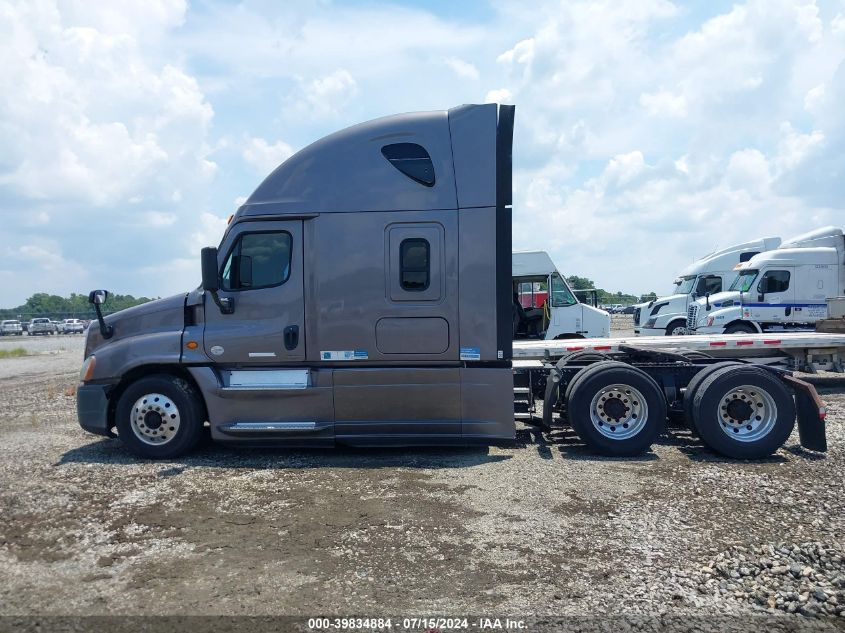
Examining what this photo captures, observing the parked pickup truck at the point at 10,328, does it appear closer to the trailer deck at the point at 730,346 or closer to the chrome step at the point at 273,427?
the chrome step at the point at 273,427

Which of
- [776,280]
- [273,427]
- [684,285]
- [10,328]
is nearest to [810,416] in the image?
[273,427]

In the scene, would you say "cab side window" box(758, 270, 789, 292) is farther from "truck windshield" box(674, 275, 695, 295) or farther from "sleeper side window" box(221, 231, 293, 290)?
"sleeper side window" box(221, 231, 293, 290)

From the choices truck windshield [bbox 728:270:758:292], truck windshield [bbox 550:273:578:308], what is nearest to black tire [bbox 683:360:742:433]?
truck windshield [bbox 550:273:578:308]

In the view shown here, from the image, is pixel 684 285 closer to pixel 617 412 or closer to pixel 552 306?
pixel 552 306

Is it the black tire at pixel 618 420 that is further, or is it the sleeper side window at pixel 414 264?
the black tire at pixel 618 420

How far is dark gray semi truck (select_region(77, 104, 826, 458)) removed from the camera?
263 inches

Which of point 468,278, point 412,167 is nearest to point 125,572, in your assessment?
point 468,278

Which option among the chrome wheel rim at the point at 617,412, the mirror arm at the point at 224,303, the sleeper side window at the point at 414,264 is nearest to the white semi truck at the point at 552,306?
the chrome wheel rim at the point at 617,412

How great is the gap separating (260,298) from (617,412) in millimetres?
4405

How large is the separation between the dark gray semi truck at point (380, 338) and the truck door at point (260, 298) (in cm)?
2

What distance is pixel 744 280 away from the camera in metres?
17.3

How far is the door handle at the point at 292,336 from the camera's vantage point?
269 inches

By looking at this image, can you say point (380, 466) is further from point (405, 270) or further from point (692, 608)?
point (692, 608)

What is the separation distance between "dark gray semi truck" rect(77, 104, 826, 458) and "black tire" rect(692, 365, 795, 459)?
16mm
